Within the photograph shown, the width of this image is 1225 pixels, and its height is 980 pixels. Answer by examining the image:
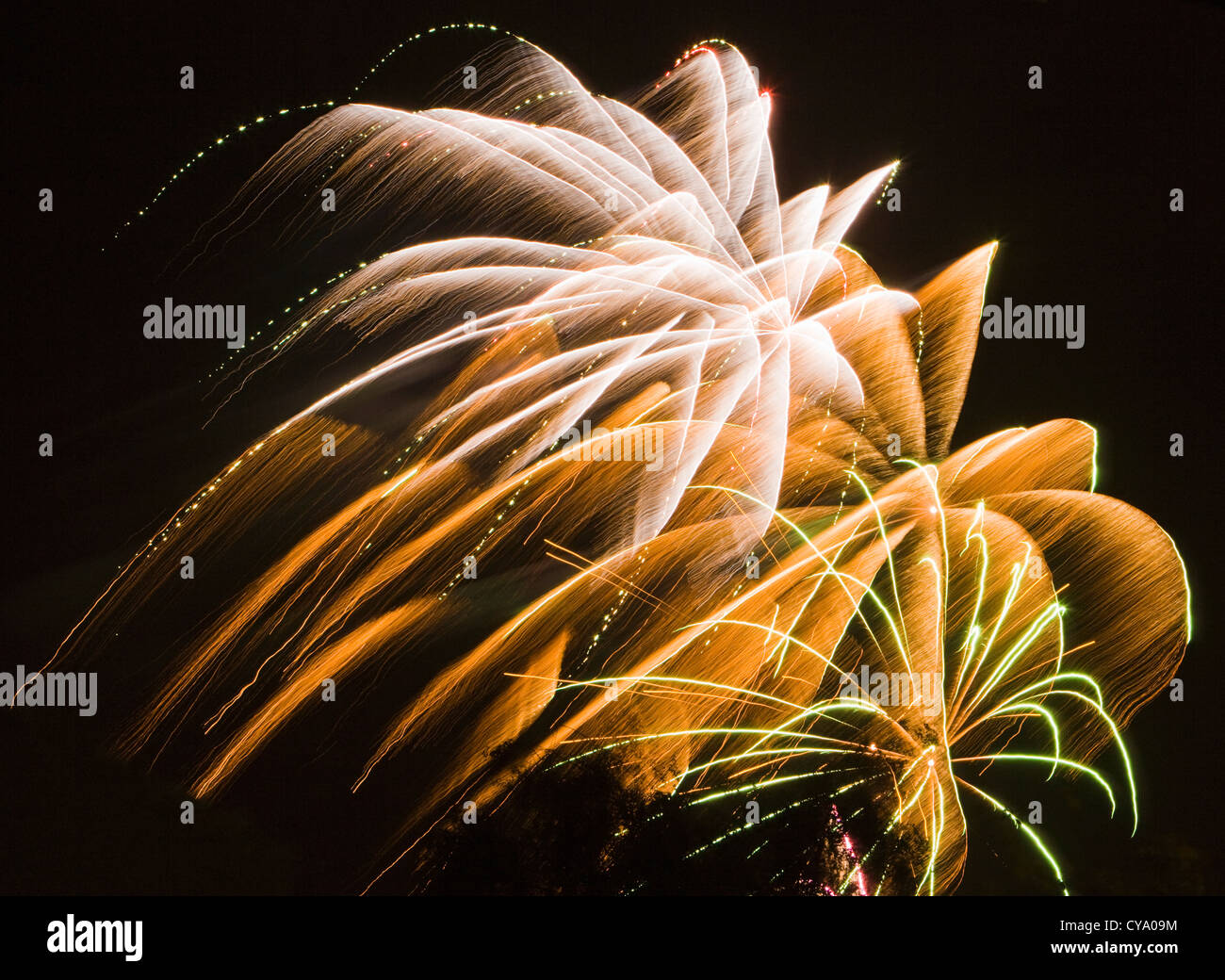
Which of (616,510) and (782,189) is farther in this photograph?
(782,189)

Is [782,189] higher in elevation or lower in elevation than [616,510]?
higher
